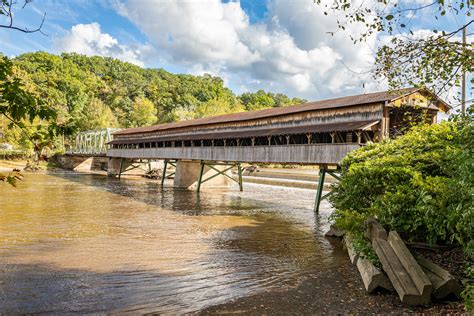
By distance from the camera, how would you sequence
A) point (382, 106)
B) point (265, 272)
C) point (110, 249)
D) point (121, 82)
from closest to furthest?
point (265, 272), point (110, 249), point (382, 106), point (121, 82)

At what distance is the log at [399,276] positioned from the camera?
5.31m

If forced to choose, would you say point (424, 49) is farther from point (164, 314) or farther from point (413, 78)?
point (164, 314)

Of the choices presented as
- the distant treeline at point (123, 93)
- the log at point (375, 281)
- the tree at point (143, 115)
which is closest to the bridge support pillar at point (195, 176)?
the log at point (375, 281)

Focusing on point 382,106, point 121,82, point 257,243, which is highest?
point 121,82

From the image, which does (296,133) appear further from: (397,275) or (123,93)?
(123,93)

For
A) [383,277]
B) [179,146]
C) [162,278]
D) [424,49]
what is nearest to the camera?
[424,49]

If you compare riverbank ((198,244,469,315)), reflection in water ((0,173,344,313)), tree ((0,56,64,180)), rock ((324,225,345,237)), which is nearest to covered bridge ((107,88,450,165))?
reflection in water ((0,173,344,313))

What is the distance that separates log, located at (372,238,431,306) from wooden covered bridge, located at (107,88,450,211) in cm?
257

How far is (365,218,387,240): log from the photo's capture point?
6.89m

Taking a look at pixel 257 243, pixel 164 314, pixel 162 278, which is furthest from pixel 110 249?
pixel 164 314

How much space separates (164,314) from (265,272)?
2836 millimetres

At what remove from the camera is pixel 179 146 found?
1182 inches

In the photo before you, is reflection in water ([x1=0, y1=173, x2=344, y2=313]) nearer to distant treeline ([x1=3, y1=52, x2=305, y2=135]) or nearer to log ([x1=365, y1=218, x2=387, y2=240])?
log ([x1=365, y1=218, x2=387, y2=240])

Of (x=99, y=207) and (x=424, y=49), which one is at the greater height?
(x=424, y=49)
